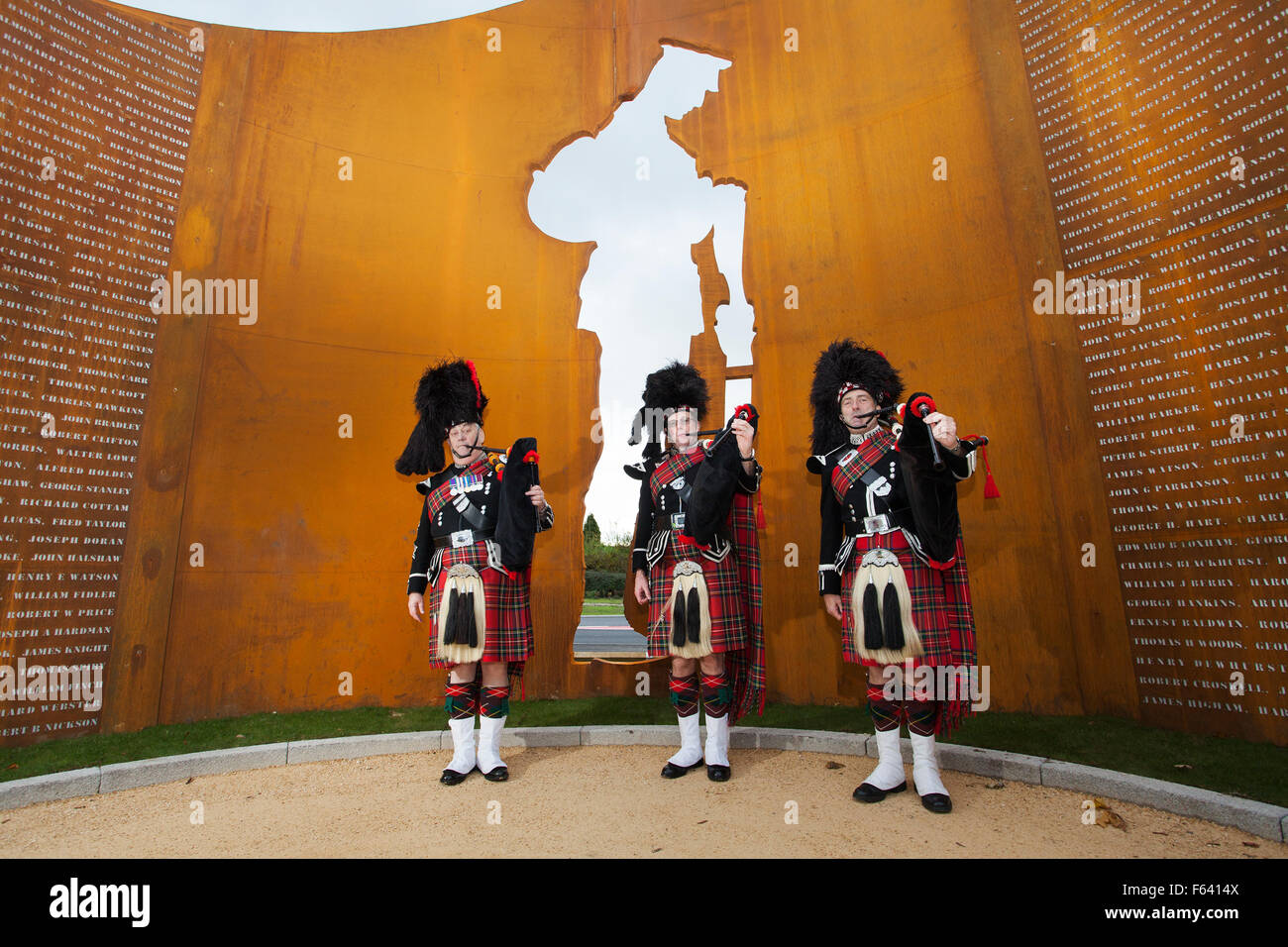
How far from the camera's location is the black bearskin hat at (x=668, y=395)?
400cm

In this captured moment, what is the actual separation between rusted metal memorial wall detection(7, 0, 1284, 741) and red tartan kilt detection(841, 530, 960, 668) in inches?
58.0

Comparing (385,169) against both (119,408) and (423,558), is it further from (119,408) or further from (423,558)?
(423,558)

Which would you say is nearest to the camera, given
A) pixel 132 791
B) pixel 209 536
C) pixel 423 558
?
pixel 132 791

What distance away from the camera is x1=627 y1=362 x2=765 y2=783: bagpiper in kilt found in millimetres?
3395

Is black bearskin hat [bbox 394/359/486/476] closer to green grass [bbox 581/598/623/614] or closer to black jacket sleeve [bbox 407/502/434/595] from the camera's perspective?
black jacket sleeve [bbox 407/502/434/595]

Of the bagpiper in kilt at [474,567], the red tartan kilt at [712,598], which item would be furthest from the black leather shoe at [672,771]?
the bagpiper in kilt at [474,567]

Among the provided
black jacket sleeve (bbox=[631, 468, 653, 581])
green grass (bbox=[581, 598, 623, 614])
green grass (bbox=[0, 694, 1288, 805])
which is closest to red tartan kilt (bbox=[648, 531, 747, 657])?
black jacket sleeve (bbox=[631, 468, 653, 581])

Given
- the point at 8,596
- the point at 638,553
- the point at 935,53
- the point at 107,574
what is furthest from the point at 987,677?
the point at 8,596

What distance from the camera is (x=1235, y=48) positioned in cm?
348

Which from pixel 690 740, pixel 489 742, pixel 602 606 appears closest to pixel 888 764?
pixel 690 740

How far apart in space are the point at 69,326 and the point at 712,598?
4.29m

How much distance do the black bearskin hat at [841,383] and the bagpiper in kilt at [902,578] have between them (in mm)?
26

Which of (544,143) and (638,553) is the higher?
(544,143)

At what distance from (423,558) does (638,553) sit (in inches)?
48.4
